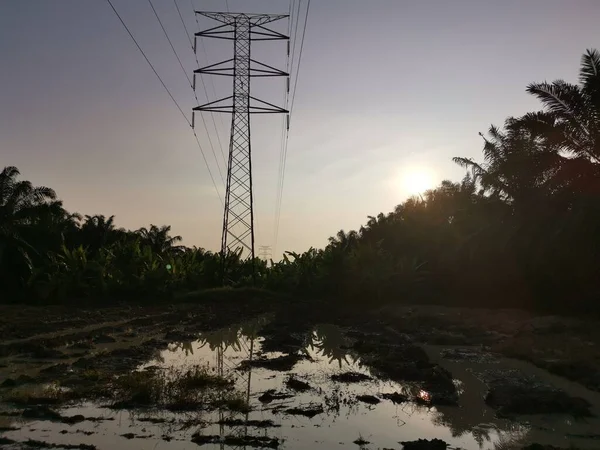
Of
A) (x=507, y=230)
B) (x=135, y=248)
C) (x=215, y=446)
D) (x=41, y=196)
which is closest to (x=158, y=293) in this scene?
(x=135, y=248)

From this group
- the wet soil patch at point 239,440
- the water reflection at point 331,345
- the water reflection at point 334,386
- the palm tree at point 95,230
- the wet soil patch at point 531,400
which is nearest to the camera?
the wet soil patch at point 239,440

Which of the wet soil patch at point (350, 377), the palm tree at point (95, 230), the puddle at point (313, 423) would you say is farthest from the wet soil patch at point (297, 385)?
the palm tree at point (95, 230)

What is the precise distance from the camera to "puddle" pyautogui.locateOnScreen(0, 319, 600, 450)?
23.9ft

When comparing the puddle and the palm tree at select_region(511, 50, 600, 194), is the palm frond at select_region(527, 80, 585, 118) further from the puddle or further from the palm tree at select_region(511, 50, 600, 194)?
the puddle

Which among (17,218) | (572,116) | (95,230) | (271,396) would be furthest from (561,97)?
(95,230)

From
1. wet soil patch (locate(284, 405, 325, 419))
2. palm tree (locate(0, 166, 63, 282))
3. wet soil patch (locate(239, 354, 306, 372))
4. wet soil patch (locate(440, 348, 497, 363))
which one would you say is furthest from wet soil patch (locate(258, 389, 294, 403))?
palm tree (locate(0, 166, 63, 282))

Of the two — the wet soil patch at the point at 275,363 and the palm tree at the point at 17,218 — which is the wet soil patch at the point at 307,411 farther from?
the palm tree at the point at 17,218

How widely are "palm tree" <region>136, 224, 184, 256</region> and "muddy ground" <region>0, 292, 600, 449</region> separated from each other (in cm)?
2582

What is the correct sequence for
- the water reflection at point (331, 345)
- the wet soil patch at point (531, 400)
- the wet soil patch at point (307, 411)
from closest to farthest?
1. the wet soil patch at point (307, 411)
2. the wet soil patch at point (531, 400)
3. the water reflection at point (331, 345)

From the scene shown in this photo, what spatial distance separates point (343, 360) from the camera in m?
14.1

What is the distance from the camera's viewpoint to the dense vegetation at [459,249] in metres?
19.0

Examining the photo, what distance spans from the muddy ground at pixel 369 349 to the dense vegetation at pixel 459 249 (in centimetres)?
285

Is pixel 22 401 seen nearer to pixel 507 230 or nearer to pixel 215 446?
pixel 215 446

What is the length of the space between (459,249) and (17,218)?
76.4 feet
